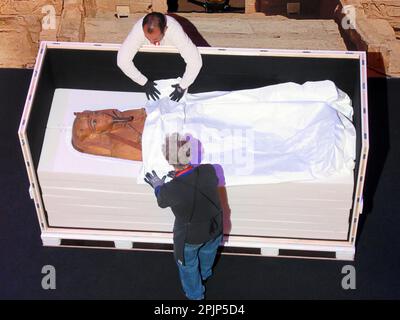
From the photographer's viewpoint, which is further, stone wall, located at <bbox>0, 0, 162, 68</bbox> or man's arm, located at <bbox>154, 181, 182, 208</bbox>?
stone wall, located at <bbox>0, 0, 162, 68</bbox>

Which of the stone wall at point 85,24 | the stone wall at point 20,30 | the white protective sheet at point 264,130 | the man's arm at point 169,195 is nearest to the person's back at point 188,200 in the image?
the man's arm at point 169,195

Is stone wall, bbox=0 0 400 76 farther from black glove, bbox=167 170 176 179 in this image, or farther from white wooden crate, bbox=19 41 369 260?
black glove, bbox=167 170 176 179

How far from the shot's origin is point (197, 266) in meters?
6.14

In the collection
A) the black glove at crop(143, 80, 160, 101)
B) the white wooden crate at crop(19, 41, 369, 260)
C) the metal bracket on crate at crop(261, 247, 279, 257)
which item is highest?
the black glove at crop(143, 80, 160, 101)

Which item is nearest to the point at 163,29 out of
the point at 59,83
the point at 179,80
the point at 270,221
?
the point at 179,80

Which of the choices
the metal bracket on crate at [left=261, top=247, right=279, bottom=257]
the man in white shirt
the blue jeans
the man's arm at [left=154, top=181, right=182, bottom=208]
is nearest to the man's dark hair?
the man in white shirt

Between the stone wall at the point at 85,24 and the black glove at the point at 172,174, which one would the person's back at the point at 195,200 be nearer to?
Result: the black glove at the point at 172,174

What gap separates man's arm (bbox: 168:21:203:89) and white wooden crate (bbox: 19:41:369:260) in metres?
0.13

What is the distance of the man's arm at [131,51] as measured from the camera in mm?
6641

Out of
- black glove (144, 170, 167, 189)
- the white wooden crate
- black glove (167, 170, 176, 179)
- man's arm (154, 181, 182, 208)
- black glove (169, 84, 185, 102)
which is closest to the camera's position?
man's arm (154, 181, 182, 208)

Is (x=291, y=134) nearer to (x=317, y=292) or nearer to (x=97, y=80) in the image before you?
(x=317, y=292)

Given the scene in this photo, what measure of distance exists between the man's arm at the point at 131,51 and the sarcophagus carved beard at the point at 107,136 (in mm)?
384

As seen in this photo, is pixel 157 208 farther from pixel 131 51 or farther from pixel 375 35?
pixel 375 35

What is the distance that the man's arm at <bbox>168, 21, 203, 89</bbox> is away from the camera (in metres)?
6.64
